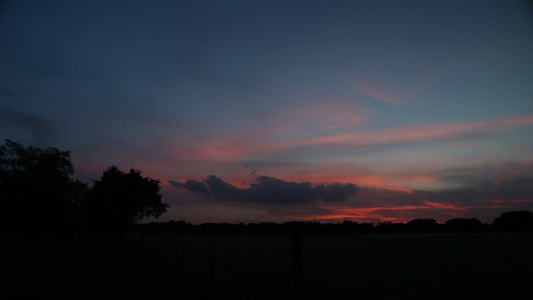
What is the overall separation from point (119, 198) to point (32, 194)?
59.8 feet

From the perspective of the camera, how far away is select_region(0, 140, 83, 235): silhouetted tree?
25.8 m

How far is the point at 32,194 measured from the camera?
1014 inches

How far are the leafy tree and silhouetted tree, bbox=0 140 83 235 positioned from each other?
50.4 ft

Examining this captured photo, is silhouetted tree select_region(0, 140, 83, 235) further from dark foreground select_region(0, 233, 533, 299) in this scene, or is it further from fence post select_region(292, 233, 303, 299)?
fence post select_region(292, 233, 303, 299)

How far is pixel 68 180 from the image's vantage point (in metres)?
28.6

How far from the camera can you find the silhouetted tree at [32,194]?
25.8 metres

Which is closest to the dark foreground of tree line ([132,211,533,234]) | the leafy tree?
tree line ([132,211,533,234])

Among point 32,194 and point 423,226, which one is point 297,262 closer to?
point 32,194

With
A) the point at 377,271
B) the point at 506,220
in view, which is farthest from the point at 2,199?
the point at 506,220

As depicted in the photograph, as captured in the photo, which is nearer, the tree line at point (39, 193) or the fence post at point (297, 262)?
the fence post at point (297, 262)

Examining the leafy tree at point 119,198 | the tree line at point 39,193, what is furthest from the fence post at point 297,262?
the leafy tree at point 119,198

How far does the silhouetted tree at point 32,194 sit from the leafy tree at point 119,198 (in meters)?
15.4

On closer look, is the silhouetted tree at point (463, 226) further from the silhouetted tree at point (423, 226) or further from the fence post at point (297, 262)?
the fence post at point (297, 262)

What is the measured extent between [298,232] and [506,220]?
37653mm
